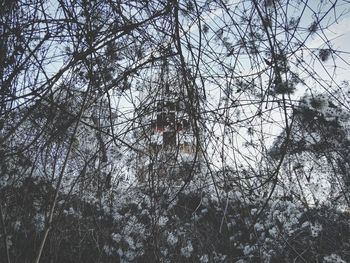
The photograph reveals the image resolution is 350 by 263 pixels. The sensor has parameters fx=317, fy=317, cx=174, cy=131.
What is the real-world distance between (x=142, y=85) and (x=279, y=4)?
650 mm

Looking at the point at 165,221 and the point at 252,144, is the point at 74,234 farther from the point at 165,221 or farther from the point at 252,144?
the point at 252,144

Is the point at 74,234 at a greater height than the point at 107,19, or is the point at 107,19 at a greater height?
the point at 107,19

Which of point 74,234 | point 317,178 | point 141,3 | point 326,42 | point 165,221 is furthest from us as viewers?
point 317,178

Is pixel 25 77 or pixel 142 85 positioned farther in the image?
pixel 142 85

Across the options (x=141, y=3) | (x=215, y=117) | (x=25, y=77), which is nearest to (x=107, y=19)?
(x=141, y=3)

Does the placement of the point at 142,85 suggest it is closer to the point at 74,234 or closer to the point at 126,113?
the point at 126,113

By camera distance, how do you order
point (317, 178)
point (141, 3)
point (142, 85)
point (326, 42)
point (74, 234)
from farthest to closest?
point (317, 178)
point (74, 234)
point (142, 85)
point (141, 3)
point (326, 42)

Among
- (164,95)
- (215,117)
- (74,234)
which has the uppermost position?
(164,95)

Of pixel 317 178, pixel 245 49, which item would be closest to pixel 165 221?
pixel 317 178

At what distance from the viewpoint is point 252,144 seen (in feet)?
4.09

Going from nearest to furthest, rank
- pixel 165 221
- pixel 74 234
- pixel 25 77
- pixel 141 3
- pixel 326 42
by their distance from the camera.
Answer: pixel 326 42 < pixel 141 3 < pixel 25 77 < pixel 74 234 < pixel 165 221

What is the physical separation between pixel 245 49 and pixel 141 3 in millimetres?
420

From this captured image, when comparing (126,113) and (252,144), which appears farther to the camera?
(126,113)

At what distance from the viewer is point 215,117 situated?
4.05ft
